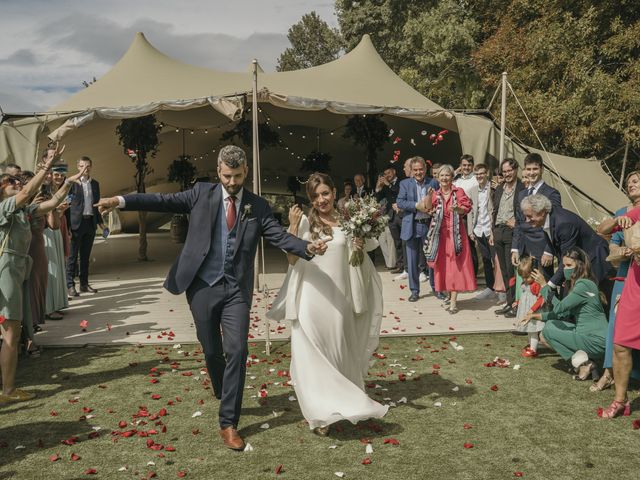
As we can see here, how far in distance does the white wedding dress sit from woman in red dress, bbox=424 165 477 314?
389 centimetres

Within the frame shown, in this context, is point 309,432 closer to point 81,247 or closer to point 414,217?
point 414,217

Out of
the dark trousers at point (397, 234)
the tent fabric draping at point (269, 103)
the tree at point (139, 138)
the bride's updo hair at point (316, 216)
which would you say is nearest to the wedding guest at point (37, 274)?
the bride's updo hair at point (316, 216)

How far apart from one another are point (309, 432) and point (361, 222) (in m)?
1.60

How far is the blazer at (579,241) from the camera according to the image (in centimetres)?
646

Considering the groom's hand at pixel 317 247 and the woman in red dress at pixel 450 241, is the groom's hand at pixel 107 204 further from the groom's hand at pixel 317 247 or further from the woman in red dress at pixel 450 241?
the woman in red dress at pixel 450 241

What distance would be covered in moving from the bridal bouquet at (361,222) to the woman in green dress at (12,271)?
2.30 meters

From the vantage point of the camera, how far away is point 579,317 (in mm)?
5996

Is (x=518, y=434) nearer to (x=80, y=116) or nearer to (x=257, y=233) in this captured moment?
(x=257, y=233)

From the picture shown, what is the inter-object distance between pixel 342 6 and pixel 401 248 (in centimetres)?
2616

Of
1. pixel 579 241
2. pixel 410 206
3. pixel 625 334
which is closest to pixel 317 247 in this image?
pixel 625 334

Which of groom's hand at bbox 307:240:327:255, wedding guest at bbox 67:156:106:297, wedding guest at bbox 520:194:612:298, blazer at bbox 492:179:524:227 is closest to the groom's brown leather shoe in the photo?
groom's hand at bbox 307:240:327:255

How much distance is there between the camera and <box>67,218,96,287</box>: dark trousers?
419 inches

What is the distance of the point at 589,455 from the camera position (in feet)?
14.3

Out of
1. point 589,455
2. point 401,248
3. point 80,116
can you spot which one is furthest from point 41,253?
point 401,248
